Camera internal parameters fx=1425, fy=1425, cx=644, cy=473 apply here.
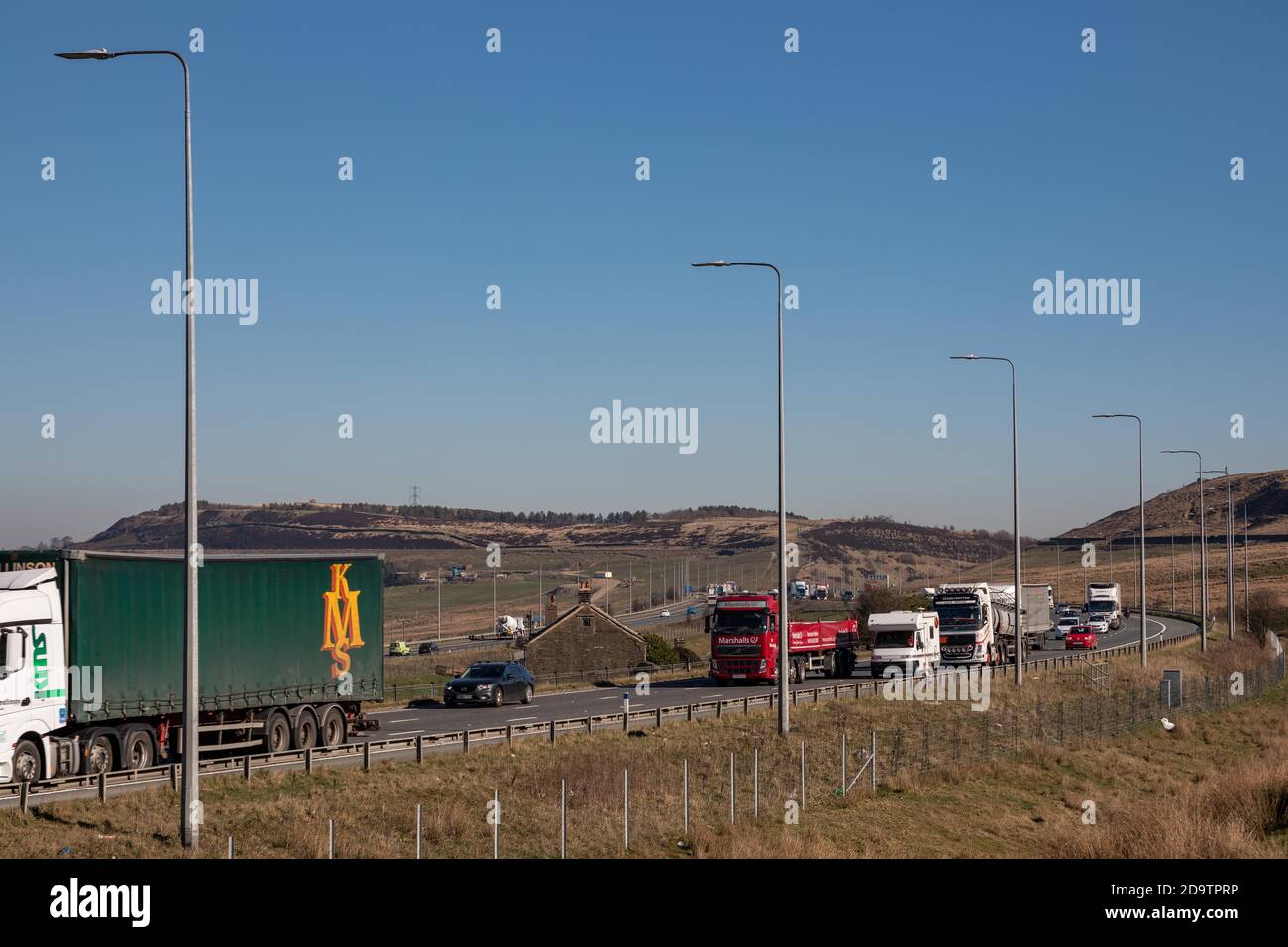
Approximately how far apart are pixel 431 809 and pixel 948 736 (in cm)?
2206

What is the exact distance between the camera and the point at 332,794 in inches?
1059

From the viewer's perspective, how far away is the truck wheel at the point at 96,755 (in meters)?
26.4

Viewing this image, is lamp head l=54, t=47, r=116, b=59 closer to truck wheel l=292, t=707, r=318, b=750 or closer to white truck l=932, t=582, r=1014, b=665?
truck wheel l=292, t=707, r=318, b=750

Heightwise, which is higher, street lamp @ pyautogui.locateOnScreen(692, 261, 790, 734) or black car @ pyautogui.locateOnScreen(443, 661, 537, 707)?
street lamp @ pyautogui.locateOnScreen(692, 261, 790, 734)

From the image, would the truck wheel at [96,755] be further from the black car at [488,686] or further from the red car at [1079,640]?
the red car at [1079,640]

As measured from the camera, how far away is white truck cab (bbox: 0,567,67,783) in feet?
80.0

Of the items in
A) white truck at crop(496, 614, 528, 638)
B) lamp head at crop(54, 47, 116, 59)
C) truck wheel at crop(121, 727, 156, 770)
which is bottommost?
white truck at crop(496, 614, 528, 638)

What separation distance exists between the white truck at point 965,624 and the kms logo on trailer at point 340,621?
34318mm

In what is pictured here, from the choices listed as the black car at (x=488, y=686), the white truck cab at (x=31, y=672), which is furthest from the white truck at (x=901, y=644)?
the white truck cab at (x=31, y=672)

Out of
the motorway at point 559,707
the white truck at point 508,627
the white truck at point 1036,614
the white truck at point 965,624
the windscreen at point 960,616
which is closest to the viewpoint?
the motorway at point 559,707

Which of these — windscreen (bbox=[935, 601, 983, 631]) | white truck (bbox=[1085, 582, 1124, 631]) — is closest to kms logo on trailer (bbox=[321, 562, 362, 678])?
windscreen (bbox=[935, 601, 983, 631])
